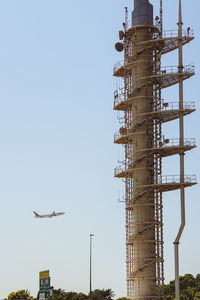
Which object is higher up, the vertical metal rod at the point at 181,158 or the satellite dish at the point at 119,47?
the satellite dish at the point at 119,47

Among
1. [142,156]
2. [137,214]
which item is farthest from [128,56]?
[137,214]

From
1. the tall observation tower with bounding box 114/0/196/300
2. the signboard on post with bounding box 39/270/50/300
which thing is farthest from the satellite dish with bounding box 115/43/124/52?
the signboard on post with bounding box 39/270/50/300

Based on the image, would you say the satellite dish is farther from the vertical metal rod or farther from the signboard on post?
the signboard on post

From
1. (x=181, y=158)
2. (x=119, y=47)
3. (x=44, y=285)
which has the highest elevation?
(x=119, y=47)

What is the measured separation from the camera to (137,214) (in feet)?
271

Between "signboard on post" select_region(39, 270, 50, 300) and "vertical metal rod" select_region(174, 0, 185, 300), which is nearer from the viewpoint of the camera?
"signboard on post" select_region(39, 270, 50, 300)

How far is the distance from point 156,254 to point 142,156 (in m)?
13.1

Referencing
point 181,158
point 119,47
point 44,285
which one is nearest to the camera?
point 44,285

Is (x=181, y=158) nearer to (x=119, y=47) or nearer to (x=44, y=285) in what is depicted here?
(x=119, y=47)

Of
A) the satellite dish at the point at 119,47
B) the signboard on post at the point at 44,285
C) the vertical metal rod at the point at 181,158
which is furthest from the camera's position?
the satellite dish at the point at 119,47

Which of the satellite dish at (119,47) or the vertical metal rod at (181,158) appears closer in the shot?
the vertical metal rod at (181,158)

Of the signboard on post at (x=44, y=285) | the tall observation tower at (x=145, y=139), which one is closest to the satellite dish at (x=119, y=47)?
the tall observation tower at (x=145, y=139)

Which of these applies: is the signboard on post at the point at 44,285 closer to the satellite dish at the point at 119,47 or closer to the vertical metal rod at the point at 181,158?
the vertical metal rod at the point at 181,158

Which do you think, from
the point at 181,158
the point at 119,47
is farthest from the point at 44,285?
the point at 119,47
